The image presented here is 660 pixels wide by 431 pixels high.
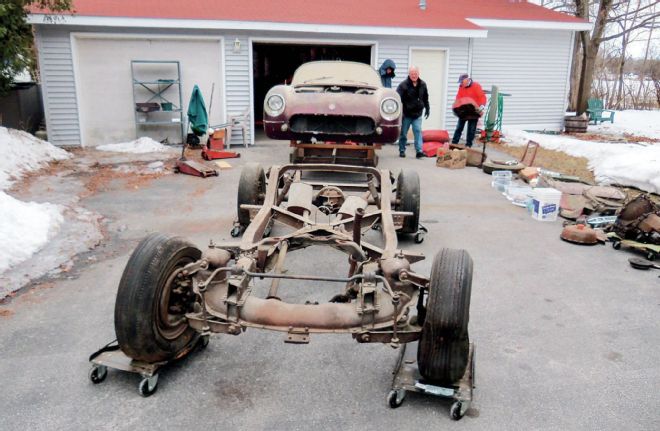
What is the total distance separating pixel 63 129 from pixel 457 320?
12.0 metres

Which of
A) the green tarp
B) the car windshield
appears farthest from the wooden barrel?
the green tarp

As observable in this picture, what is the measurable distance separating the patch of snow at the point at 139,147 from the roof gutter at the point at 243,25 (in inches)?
101

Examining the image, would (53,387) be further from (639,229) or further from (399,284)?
(639,229)

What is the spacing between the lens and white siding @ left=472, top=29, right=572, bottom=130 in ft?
52.4

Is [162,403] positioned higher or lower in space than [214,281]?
lower

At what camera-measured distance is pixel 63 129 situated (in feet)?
41.2

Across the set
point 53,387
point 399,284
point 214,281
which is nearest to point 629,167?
point 399,284

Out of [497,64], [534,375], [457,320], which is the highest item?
[497,64]

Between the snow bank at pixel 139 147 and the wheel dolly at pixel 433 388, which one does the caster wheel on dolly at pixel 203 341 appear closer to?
the wheel dolly at pixel 433 388

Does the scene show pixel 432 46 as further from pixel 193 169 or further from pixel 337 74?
pixel 193 169

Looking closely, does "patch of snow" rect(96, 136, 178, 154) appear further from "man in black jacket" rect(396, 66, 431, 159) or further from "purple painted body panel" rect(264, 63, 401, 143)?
"man in black jacket" rect(396, 66, 431, 159)

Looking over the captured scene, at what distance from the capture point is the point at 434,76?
578 inches

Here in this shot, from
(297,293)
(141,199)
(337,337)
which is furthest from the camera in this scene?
(141,199)

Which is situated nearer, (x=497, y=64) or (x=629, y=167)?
(x=629, y=167)
